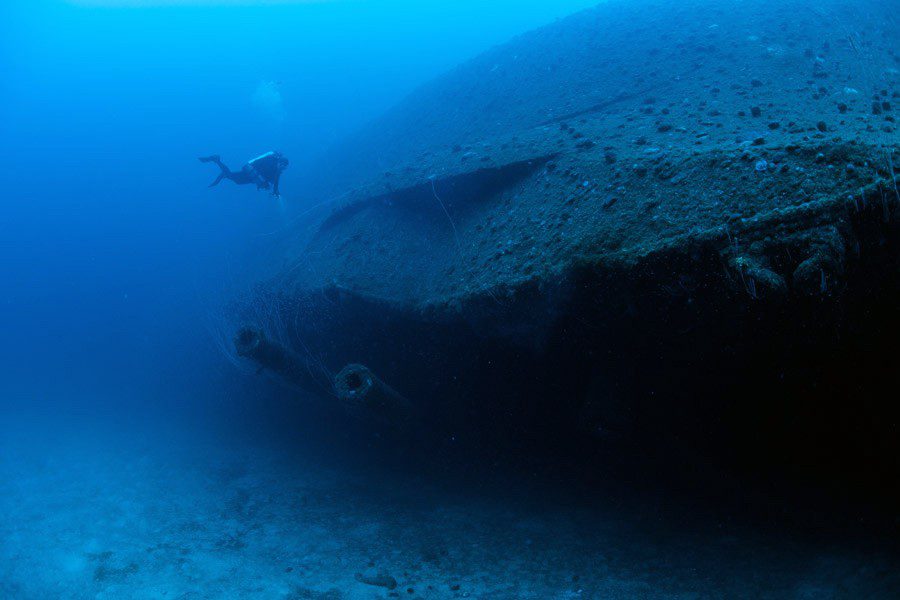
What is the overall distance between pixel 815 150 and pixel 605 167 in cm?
149

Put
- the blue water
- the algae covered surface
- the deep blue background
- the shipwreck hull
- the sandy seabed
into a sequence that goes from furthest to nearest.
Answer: the deep blue background
the blue water
the sandy seabed
the algae covered surface
the shipwreck hull

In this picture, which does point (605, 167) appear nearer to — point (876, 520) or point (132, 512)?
point (876, 520)

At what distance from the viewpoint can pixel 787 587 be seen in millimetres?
2549

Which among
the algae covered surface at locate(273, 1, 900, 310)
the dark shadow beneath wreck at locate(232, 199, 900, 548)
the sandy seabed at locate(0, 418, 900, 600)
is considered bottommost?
the sandy seabed at locate(0, 418, 900, 600)

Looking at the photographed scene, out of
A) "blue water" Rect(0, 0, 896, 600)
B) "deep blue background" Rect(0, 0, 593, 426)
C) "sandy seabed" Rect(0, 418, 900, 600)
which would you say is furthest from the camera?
"deep blue background" Rect(0, 0, 593, 426)

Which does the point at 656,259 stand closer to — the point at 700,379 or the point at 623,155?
→ the point at 700,379

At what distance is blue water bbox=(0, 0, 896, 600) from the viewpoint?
3.42 m

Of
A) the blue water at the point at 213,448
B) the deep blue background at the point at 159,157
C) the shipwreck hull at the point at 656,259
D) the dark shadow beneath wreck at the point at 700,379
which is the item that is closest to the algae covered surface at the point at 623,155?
the shipwreck hull at the point at 656,259

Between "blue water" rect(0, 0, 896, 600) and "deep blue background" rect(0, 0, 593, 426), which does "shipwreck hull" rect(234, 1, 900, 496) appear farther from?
Answer: "deep blue background" rect(0, 0, 593, 426)

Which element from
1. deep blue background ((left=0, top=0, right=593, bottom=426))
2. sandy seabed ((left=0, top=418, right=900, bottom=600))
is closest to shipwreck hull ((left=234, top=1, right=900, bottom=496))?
sandy seabed ((left=0, top=418, right=900, bottom=600))

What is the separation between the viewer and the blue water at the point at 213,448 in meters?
3.42

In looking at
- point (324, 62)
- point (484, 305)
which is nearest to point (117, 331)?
point (484, 305)

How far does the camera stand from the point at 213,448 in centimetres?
921

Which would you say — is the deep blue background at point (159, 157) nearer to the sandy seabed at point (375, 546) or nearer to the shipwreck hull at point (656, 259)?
the sandy seabed at point (375, 546)
